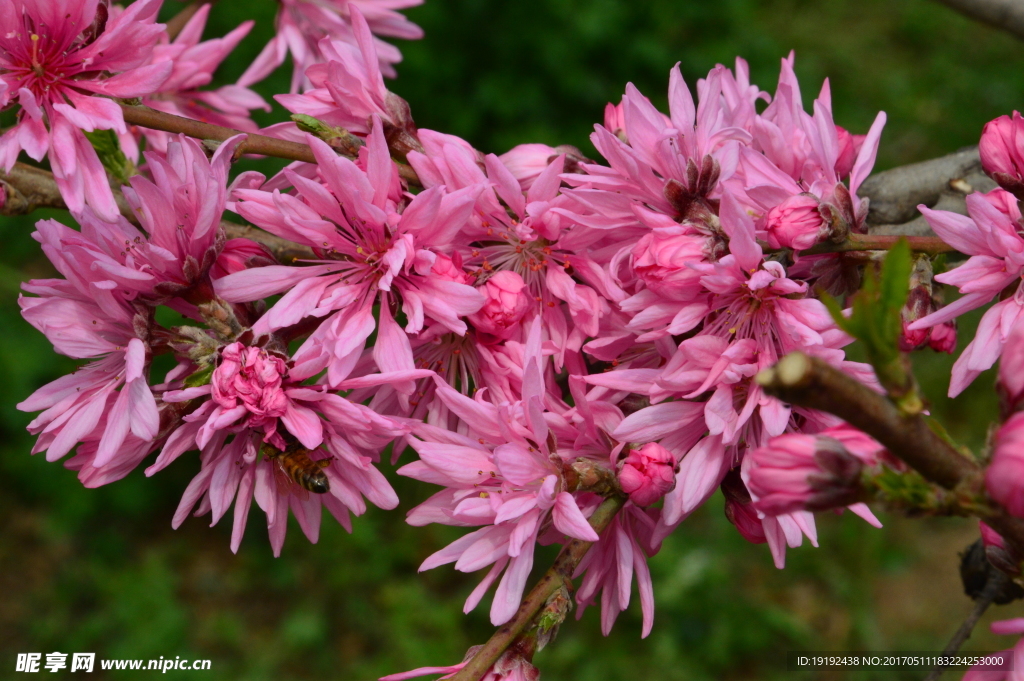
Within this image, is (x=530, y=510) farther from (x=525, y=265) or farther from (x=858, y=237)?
(x=858, y=237)

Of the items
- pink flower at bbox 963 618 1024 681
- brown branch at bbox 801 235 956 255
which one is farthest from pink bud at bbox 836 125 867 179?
pink flower at bbox 963 618 1024 681

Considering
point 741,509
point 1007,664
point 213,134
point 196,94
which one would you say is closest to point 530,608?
point 741,509

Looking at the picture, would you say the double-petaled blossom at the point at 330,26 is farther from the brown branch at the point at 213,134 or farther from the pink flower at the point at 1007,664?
the pink flower at the point at 1007,664

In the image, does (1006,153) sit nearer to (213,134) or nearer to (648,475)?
(648,475)

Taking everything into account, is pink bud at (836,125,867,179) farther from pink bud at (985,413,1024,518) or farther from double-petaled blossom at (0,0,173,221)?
double-petaled blossom at (0,0,173,221)

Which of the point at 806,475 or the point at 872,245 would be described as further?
the point at 872,245

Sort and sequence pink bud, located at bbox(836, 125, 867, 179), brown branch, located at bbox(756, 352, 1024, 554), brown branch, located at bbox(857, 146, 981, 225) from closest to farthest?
brown branch, located at bbox(756, 352, 1024, 554) → pink bud, located at bbox(836, 125, 867, 179) → brown branch, located at bbox(857, 146, 981, 225)

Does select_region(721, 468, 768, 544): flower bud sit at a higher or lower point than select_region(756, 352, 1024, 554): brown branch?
lower

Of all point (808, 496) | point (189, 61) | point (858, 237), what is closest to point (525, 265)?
point (858, 237)
